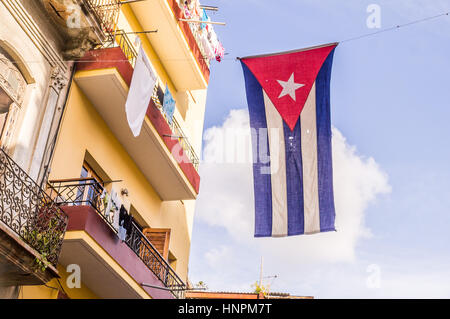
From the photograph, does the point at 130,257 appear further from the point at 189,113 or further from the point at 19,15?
the point at 189,113

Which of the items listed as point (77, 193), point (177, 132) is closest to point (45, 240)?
point (77, 193)

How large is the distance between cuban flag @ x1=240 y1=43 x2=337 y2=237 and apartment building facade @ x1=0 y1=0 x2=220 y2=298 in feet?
9.64

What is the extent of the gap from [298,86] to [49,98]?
5.12m

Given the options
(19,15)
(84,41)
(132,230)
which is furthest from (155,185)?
(19,15)

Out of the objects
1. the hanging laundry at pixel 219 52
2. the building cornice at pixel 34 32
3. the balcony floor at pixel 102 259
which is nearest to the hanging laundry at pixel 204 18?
the hanging laundry at pixel 219 52

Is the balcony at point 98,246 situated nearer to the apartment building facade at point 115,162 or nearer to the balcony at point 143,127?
the apartment building facade at point 115,162

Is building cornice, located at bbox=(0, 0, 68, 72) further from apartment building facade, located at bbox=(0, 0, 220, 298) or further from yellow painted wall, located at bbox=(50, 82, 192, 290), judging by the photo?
yellow painted wall, located at bbox=(50, 82, 192, 290)

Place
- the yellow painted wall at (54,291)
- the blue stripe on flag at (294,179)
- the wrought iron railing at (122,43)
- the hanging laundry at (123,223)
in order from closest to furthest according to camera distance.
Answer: the yellow painted wall at (54,291) → the blue stripe on flag at (294,179) → the hanging laundry at (123,223) → the wrought iron railing at (122,43)

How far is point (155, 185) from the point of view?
1694 centimetres

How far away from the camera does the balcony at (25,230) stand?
31.7ft

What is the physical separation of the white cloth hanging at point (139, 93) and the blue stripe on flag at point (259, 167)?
209 cm

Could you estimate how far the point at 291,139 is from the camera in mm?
12617

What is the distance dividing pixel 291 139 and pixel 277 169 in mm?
683

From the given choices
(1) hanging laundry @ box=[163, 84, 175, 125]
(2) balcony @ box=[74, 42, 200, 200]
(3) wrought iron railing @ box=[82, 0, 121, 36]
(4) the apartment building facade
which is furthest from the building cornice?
(1) hanging laundry @ box=[163, 84, 175, 125]
